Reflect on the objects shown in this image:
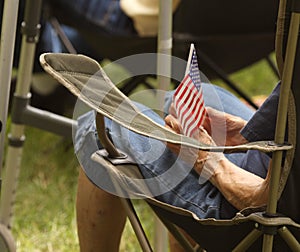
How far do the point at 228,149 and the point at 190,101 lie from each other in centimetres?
19

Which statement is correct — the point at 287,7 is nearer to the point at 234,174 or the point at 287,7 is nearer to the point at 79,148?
the point at 234,174

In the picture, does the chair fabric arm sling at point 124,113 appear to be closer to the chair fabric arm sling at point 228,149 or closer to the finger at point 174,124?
the chair fabric arm sling at point 228,149

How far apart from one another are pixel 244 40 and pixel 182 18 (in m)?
0.25

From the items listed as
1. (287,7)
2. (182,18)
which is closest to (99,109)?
(287,7)

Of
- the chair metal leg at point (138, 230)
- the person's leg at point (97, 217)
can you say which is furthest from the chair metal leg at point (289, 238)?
the person's leg at point (97, 217)

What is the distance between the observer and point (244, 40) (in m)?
2.74

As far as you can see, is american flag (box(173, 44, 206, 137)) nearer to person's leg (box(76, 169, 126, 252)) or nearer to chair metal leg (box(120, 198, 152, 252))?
chair metal leg (box(120, 198, 152, 252))

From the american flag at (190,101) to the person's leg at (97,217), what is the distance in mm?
284

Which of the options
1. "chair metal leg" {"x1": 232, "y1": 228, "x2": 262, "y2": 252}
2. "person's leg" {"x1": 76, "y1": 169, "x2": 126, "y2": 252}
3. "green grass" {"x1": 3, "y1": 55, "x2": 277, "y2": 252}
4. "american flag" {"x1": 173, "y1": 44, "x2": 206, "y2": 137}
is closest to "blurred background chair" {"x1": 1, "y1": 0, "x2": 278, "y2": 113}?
"green grass" {"x1": 3, "y1": 55, "x2": 277, "y2": 252}

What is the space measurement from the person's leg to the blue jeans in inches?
3.7

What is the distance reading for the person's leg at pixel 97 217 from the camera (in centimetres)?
160

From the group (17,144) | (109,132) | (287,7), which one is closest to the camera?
(287,7)

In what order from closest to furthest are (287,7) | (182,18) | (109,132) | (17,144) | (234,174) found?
(287,7) < (234,174) < (109,132) < (17,144) < (182,18)

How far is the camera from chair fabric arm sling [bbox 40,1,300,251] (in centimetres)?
121
